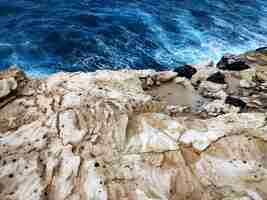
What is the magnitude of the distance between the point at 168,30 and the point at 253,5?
12.2 m

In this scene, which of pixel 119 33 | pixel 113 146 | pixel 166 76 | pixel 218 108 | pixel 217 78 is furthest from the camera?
pixel 119 33

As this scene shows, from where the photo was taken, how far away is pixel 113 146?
10.6m

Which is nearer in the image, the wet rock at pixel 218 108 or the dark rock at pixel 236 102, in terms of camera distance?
the wet rock at pixel 218 108

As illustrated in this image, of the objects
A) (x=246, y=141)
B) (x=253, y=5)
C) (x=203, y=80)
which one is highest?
(x=246, y=141)

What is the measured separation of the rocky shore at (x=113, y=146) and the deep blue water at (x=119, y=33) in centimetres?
911

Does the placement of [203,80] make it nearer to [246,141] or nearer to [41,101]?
[246,141]

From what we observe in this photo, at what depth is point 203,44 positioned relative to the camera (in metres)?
27.3

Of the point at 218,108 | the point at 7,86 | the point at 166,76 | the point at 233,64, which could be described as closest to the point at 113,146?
the point at 7,86

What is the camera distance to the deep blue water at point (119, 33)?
907 inches

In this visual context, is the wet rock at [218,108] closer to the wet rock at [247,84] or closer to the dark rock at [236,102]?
the dark rock at [236,102]

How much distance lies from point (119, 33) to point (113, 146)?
16703 mm

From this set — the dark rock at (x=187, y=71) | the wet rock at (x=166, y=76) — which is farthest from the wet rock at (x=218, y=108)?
the dark rock at (x=187, y=71)

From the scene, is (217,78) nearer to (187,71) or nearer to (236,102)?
(187,71)

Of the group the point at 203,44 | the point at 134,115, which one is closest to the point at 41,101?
the point at 134,115
